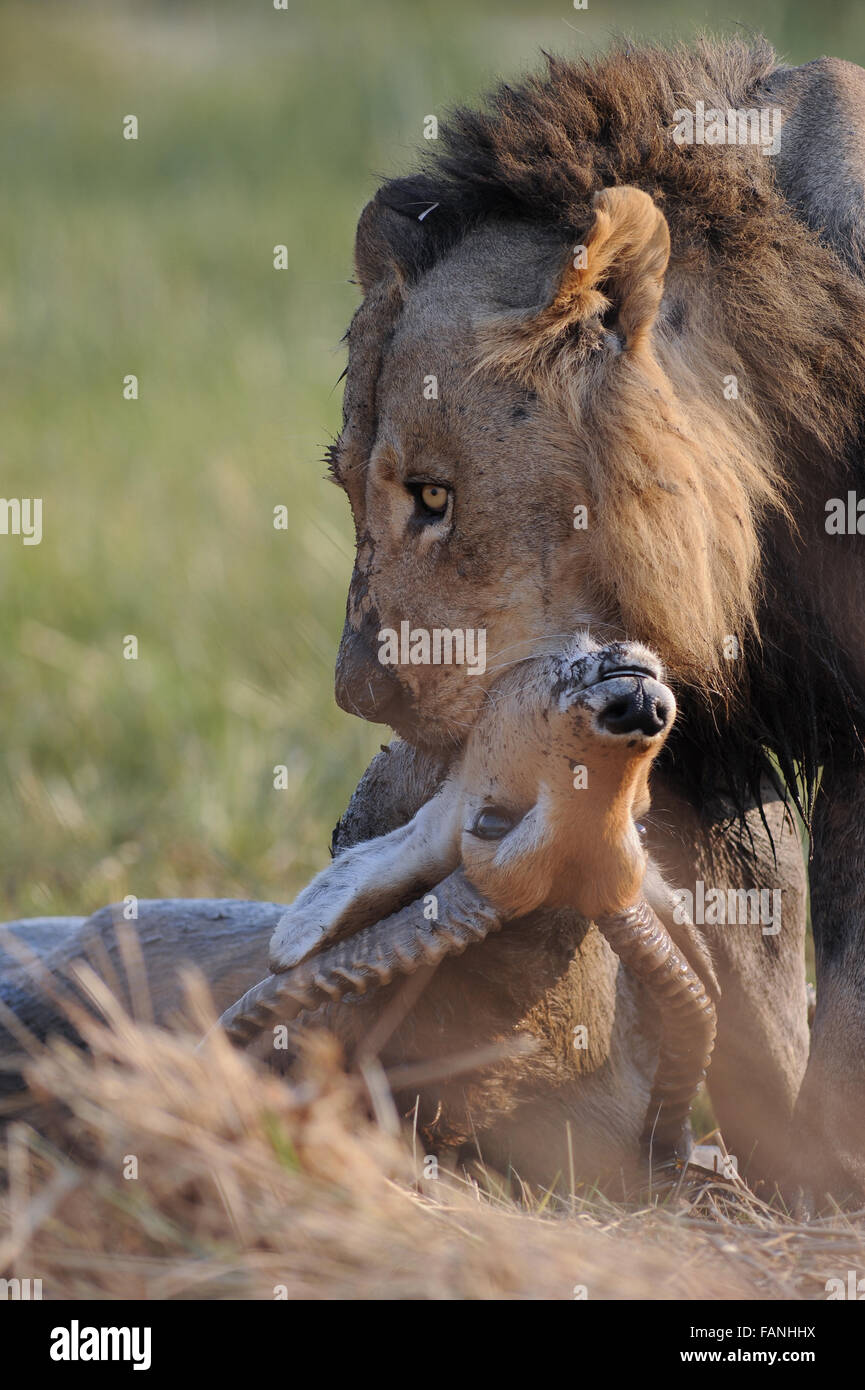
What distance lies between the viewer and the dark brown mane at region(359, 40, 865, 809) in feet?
9.59

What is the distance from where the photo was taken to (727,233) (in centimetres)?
294

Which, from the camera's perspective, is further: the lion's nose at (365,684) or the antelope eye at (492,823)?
the lion's nose at (365,684)

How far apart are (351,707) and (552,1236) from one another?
101 centimetres

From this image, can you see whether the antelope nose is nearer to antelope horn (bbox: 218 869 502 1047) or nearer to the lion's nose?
antelope horn (bbox: 218 869 502 1047)

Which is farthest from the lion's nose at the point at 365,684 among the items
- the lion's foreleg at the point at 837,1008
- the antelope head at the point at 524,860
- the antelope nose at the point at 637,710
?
the lion's foreleg at the point at 837,1008

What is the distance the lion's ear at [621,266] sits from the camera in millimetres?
2678

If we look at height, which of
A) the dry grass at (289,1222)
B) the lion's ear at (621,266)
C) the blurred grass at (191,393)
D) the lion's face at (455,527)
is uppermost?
the blurred grass at (191,393)

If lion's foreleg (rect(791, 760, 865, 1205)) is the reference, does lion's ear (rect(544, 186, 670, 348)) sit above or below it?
above

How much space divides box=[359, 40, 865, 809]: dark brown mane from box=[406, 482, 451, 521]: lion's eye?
1.35 ft

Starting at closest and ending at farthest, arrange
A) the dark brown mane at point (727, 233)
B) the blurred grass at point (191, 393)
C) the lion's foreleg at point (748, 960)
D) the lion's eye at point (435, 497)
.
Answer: the lion's eye at point (435, 497)
the dark brown mane at point (727, 233)
the lion's foreleg at point (748, 960)
the blurred grass at point (191, 393)

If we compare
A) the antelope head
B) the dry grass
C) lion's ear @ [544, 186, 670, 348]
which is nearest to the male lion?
lion's ear @ [544, 186, 670, 348]

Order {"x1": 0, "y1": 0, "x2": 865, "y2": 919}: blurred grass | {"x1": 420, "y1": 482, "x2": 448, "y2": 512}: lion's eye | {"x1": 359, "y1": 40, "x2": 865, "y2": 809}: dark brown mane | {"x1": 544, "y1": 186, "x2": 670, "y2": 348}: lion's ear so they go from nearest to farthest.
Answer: {"x1": 544, "y1": 186, "x2": 670, "y2": 348}: lion's ear
{"x1": 420, "y1": 482, "x2": 448, "y2": 512}: lion's eye
{"x1": 359, "y1": 40, "x2": 865, "y2": 809}: dark brown mane
{"x1": 0, "y1": 0, "x2": 865, "y2": 919}: blurred grass

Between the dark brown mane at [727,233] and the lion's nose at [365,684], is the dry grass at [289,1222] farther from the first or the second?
the dark brown mane at [727,233]

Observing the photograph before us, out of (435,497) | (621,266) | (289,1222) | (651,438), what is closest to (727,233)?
(621,266)
